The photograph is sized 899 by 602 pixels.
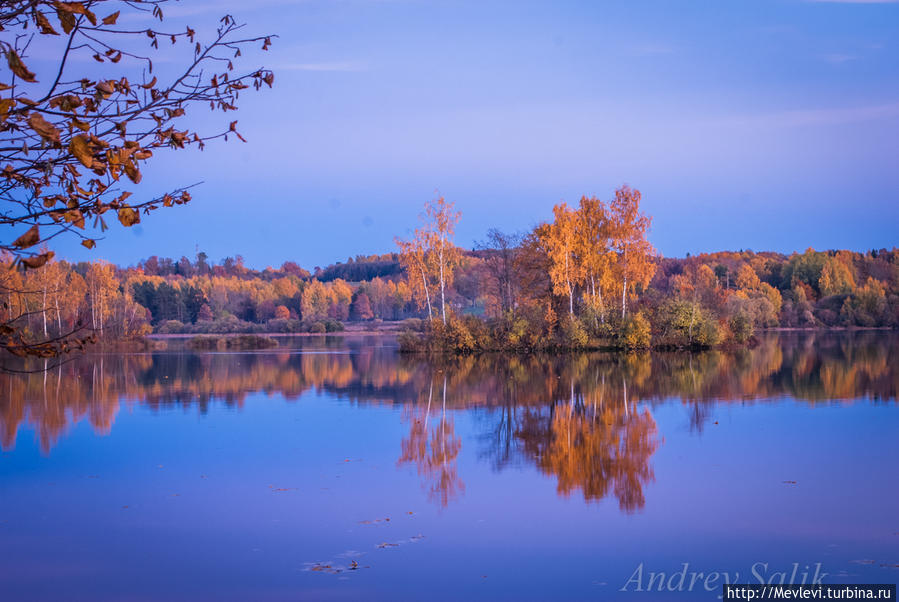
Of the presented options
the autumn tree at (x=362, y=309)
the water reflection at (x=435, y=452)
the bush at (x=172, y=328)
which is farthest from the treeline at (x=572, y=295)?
the autumn tree at (x=362, y=309)

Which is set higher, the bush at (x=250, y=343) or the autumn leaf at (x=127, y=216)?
the autumn leaf at (x=127, y=216)

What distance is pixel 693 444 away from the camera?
40.3ft

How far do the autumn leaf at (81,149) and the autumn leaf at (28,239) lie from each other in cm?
36

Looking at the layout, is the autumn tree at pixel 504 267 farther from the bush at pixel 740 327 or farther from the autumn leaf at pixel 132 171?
the autumn leaf at pixel 132 171

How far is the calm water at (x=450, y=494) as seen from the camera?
6.48 m

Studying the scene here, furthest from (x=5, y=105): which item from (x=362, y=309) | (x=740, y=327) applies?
(x=362, y=309)

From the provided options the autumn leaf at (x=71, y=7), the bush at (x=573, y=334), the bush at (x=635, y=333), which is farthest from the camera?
the bush at (x=573, y=334)

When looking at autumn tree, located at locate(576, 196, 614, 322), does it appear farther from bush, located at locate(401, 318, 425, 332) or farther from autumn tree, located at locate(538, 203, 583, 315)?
bush, located at locate(401, 318, 425, 332)

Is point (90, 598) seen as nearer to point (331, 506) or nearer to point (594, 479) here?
point (331, 506)

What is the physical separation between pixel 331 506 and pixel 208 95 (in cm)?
586

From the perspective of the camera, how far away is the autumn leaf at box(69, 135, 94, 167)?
127 inches

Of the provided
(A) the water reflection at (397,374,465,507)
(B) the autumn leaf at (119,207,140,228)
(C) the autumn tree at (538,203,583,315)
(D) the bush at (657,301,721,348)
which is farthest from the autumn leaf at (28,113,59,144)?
(D) the bush at (657,301,721,348)

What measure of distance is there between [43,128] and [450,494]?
23.1 ft

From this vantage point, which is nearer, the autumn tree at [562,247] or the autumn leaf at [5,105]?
the autumn leaf at [5,105]
